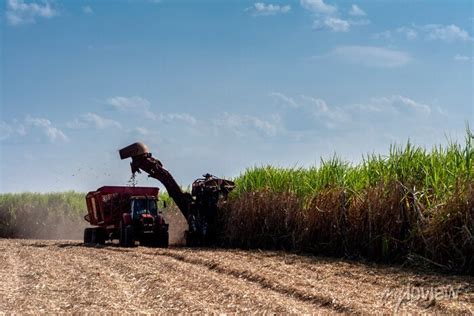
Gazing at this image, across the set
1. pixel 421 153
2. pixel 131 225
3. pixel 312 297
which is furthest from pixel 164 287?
pixel 131 225

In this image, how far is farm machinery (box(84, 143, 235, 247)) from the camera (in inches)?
830

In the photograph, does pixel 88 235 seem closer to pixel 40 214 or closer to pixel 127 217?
pixel 127 217

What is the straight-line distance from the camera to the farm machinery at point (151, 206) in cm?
2109

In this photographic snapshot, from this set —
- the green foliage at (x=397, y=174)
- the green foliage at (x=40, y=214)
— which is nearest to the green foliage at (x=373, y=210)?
the green foliage at (x=397, y=174)

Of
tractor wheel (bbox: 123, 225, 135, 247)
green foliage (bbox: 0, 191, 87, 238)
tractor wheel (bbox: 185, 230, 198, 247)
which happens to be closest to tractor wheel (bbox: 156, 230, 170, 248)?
tractor wheel (bbox: 123, 225, 135, 247)

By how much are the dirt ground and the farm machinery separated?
516 centimetres

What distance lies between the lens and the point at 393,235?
48.7 feet

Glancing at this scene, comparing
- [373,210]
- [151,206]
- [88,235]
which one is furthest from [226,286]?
[88,235]

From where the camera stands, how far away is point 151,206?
72.0ft

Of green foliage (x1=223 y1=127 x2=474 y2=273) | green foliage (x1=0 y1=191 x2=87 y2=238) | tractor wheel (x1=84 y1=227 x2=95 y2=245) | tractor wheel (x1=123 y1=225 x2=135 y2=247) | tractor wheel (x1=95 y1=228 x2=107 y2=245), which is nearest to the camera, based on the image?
green foliage (x1=223 y1=127 x2=474 y2=273)

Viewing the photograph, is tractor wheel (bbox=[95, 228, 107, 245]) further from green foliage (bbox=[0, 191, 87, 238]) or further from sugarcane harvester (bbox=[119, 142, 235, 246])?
green foliage (bbox=[0, 191, 87, 238])

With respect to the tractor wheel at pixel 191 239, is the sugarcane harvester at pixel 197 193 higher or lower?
higher

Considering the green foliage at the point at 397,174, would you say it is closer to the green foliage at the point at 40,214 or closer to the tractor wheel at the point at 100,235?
the tractor wheel at the point at 100,235

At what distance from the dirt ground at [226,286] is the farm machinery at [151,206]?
5.16 meters
